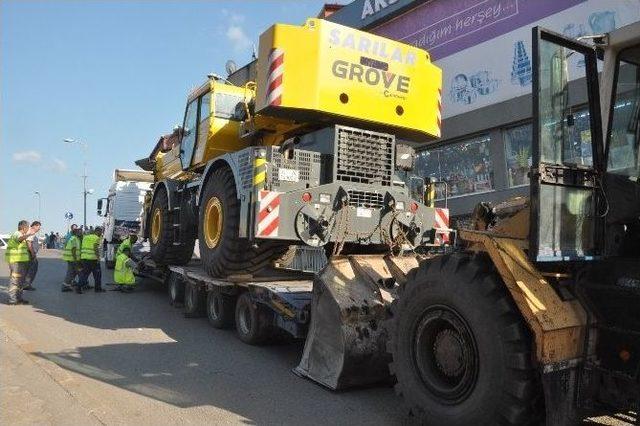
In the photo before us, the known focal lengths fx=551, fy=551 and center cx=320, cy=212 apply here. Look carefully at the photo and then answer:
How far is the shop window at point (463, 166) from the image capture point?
46.8ft

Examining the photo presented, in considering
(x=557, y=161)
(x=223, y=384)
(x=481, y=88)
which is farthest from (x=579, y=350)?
(x=481, y=88)

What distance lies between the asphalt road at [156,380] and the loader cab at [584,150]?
6.57ft

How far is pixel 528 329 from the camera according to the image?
3232 mm

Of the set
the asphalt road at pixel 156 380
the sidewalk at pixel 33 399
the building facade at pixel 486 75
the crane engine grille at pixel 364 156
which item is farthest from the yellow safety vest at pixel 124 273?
the building facade at pixel 486 75

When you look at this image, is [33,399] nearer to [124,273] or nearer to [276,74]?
[276,74]

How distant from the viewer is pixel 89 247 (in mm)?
12422

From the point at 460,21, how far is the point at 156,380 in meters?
13.0

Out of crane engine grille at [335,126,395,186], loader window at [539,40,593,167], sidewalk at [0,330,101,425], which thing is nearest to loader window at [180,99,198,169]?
crane engine grille at [335,126,395,186]

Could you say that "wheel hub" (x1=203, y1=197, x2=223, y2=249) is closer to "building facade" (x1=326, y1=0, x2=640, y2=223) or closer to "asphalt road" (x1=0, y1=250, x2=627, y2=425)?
"asphalt road" (x1=0, y1=250, x2=627, y2=425)

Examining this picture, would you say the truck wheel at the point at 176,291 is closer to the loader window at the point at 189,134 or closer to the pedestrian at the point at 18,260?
the loader window at the point at 189,134

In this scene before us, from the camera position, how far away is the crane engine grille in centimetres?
688

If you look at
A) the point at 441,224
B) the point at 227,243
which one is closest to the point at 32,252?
the point at 227,243

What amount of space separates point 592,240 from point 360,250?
4080 millimetres

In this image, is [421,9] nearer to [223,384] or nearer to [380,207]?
[380,207]
